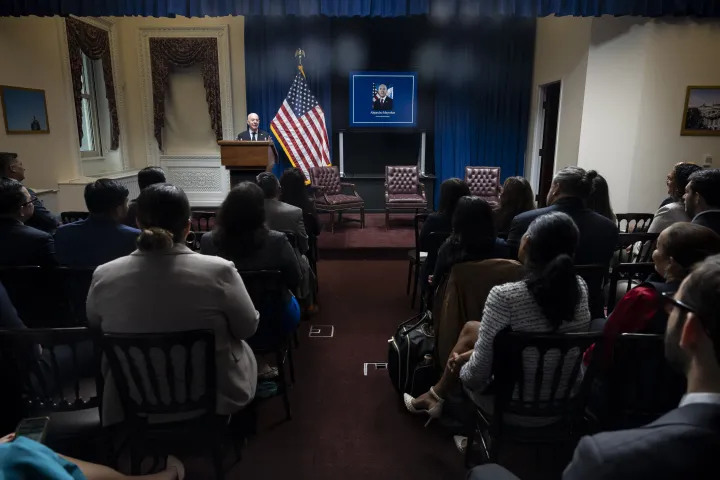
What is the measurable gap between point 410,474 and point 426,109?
23.1 feet

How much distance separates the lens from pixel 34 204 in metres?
3.15

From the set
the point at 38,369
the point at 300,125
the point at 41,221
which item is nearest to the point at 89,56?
the point at 300,125

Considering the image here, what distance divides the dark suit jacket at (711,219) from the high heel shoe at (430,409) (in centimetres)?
156

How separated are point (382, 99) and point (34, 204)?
571cm

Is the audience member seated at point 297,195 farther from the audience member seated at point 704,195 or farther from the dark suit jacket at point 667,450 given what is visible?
the dark suit jacket at point 667,450

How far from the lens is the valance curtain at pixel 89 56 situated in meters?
6.13

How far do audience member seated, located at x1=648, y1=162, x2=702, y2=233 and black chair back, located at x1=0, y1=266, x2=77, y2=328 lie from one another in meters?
3.37

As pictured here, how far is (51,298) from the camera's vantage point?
226 cm

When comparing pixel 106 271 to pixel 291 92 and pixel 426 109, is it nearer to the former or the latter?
pixel 291 92

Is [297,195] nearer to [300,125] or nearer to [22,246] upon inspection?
[22,246]

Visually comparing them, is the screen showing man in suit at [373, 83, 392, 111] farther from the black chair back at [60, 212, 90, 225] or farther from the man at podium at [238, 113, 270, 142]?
the black chair back at [60, 212, 90, 225]

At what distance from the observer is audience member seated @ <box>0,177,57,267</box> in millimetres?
2318

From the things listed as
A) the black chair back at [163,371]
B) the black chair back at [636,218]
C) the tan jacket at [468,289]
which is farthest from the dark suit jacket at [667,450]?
the black chair back at [636,218]

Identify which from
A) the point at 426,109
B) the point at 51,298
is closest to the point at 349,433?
the point at 51,298
